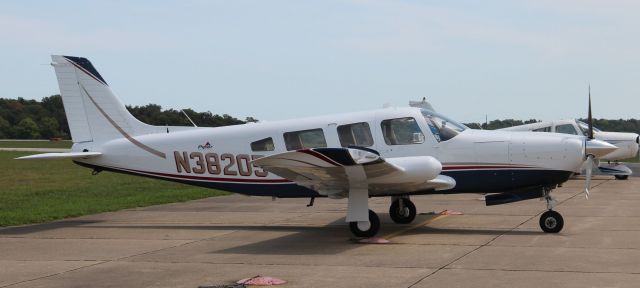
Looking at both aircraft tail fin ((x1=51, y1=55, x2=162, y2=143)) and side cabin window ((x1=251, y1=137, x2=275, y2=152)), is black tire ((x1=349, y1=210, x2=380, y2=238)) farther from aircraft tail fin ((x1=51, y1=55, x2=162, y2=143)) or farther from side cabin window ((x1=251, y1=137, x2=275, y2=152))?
aircraft tail fin ((x1=51, y1=55, x2=162, y2=143))

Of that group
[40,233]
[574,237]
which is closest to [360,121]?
[574,237]

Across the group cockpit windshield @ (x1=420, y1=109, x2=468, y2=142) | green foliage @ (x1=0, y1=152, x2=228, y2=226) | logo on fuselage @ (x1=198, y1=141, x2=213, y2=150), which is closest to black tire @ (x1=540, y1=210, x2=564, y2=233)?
cockpit windshield @ (x1=420, y1=109, x2=468, y2=142)

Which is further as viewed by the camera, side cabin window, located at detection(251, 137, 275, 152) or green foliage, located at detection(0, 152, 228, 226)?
green foliage, located at detection(0, 152, 228, 226)

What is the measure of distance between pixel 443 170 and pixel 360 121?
1.62 meters

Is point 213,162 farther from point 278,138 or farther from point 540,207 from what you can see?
point 540,207

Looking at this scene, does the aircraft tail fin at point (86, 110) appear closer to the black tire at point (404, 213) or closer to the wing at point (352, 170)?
the wing at point (352, 170)

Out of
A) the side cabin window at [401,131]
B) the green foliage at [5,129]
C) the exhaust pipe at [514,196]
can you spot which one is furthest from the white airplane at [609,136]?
the green foliage at [5,129]

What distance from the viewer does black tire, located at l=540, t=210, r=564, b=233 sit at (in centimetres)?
1179

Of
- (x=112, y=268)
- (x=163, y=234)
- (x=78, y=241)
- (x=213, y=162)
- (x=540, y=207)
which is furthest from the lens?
(x=540, y=207)

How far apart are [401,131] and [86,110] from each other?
21.0 feet

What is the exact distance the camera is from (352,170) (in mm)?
10984

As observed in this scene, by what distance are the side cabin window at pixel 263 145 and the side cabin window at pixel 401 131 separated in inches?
80.9

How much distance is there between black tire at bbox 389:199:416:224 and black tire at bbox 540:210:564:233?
262 cm

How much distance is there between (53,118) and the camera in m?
111
